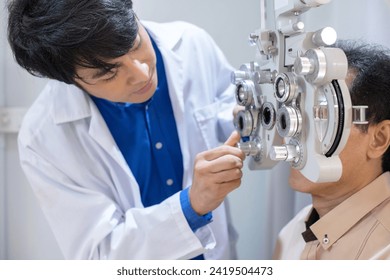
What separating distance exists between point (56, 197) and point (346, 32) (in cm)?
80

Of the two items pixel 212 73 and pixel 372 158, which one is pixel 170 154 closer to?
pixel 212 73

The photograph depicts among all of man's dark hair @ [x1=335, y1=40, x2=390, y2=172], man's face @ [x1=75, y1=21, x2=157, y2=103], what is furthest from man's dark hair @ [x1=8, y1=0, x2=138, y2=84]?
man's dark hair @ [x1=335, y1=40, x2=390, y2=172]

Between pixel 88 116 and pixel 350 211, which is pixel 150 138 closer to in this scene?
pixel 88 116

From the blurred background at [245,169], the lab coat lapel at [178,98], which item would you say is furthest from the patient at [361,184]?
the lab coat lapel at [178,98]

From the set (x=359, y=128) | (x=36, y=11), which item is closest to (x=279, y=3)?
(x=359, y=128)

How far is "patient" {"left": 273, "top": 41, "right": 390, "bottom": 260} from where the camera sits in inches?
36.1

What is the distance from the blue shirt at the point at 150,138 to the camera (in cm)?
115

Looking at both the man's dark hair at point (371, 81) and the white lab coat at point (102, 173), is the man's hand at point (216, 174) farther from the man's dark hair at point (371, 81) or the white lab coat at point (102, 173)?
the man's dark hair at point (371, 81)

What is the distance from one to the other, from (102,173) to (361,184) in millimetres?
606

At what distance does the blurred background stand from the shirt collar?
12.5 inches

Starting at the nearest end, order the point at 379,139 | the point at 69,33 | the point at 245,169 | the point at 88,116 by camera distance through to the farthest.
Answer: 1. the point at 69,33
2. the point at 379,139
3. the point at 88,116
4. the point at 245,169

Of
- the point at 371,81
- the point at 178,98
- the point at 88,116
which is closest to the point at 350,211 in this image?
the point at 371,81

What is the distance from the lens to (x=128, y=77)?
0.97 m

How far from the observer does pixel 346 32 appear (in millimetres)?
1100
